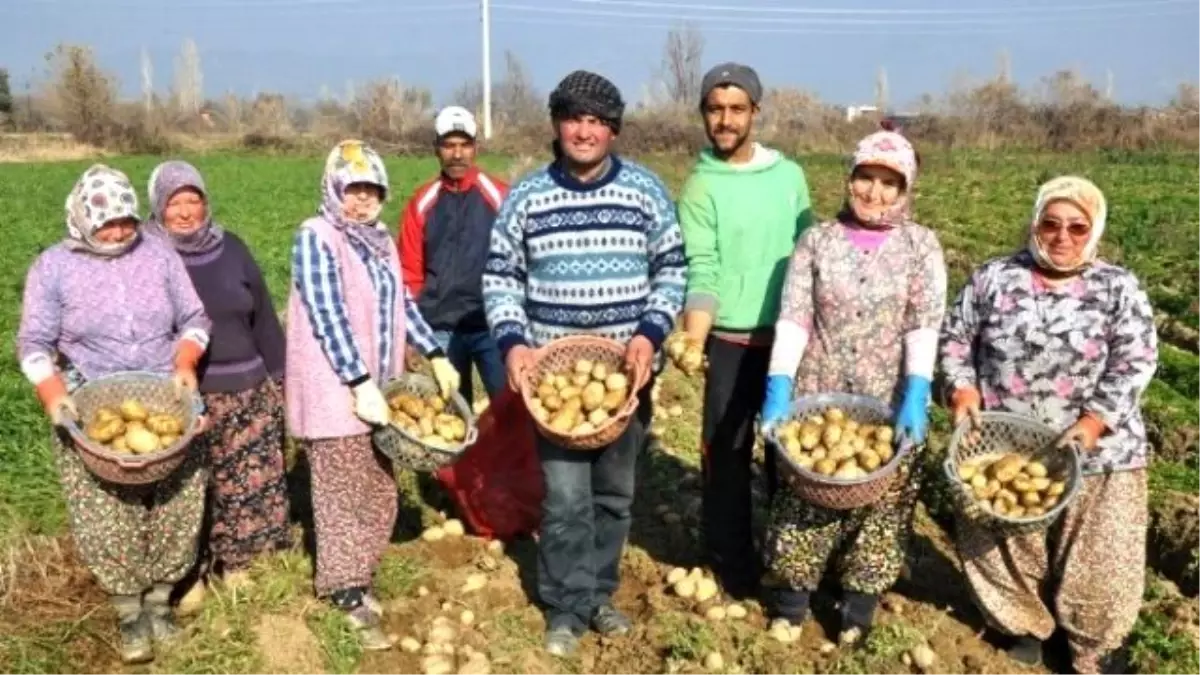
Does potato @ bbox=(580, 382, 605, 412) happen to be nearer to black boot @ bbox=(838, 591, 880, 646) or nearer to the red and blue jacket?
black boot @ bbox=(838, 591, 880, 646)

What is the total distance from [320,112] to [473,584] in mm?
58970

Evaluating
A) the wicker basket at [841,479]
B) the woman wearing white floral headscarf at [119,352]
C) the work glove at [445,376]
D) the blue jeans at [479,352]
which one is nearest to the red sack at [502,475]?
the blue jeans at [479,352]

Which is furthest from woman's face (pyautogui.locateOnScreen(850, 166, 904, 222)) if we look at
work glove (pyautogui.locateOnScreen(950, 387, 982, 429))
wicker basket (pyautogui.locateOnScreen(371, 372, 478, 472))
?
wicker basket (pyautogui.locateOnScreen(371, 372, 478, 472))

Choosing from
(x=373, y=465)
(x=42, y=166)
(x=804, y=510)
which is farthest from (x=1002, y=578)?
(x=42, y=166)

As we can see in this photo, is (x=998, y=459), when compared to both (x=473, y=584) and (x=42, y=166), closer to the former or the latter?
(x=473, y=584)

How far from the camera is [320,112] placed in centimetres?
5916

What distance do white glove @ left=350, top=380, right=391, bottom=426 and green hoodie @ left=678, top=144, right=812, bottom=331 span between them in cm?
111

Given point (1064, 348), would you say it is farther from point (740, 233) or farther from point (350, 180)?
point (350, 180)

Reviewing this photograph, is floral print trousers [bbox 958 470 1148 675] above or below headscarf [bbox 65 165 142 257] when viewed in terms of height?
below

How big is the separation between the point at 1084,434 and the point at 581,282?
1.68 metres

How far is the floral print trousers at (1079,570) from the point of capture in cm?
334

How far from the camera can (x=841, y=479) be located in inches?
121

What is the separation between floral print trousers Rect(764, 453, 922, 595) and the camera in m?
3.49

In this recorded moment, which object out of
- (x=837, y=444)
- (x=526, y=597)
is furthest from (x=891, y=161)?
(x=526, y=597)
